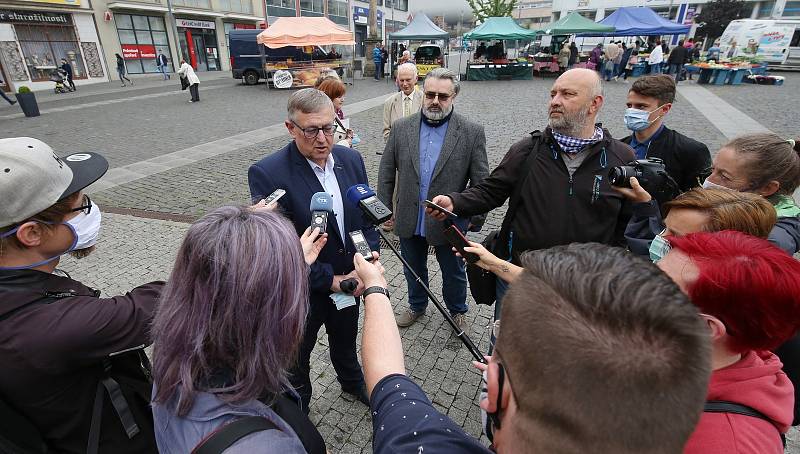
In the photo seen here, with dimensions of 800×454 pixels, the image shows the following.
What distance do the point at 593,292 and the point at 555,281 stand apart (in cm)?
7

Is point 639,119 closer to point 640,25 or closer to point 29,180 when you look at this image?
point 29,180

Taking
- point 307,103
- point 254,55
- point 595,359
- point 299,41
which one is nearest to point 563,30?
point 299,41

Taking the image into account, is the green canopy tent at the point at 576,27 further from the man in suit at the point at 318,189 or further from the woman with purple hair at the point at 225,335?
the woman with purple hair at the point at 225,335

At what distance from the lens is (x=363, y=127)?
1047 cm

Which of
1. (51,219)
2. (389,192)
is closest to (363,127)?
(389,192)

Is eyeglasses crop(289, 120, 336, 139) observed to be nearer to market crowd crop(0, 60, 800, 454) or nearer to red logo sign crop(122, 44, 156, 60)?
market crowd crop(0, 60, 800, 454)

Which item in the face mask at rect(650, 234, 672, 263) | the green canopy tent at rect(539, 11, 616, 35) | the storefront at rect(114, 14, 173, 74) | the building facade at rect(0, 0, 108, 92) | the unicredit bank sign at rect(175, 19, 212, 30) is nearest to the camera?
the face mask at rect(650, 234, 672, 263)

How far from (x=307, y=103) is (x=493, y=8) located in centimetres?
3753

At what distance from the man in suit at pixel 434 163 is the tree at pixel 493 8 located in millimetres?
35528

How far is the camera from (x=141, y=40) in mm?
24031

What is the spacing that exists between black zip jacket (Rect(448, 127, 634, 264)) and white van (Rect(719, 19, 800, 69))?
26.5 meters

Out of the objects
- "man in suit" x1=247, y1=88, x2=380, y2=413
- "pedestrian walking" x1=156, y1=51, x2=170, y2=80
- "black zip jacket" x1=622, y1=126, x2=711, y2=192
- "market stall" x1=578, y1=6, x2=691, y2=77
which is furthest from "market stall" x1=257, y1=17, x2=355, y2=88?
"man in suit" x1=247, y1=88, x2=380, y2=413

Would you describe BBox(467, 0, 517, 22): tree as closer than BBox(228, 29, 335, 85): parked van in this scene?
No

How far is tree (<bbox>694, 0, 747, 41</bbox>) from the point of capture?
1492 inches
